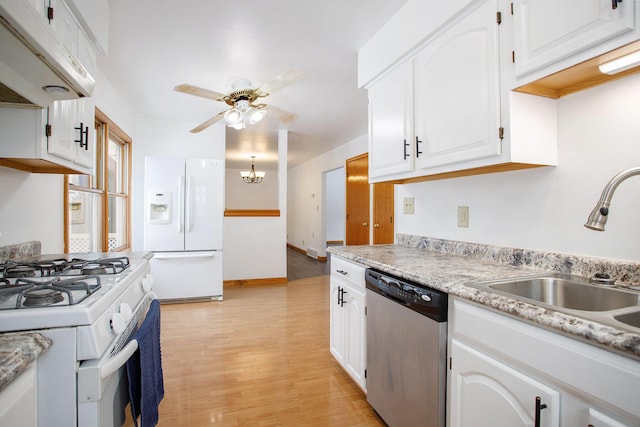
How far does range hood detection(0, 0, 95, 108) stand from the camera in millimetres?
870

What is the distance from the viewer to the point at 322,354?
Result: 2566 mm

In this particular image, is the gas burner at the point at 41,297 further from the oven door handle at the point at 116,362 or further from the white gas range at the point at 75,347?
the oven door handle at the point at 116,362

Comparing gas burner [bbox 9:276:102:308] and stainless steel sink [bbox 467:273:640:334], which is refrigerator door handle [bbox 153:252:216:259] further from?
stainless steel sink [bbox 467:273:640:334]

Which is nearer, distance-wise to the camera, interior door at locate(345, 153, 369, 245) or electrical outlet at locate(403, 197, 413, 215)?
electrical outlet at locate(403, 197, 413, 215)

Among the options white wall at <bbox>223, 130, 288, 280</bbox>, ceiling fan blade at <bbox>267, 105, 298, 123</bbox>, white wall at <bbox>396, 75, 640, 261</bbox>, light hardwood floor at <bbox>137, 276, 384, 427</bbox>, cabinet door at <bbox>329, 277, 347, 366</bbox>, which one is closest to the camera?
white wall at <bbox>396, 75, 640, 261</bbox>

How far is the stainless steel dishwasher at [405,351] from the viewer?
1248 mm

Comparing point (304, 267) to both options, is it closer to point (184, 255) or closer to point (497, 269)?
point (184, 255)

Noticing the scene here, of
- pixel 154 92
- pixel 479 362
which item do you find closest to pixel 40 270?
pixel 479 362

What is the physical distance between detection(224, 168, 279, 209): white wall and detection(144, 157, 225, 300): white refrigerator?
576cm

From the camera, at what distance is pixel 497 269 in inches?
57.6

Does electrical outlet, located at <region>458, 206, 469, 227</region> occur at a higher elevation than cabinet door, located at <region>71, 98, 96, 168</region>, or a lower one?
lower

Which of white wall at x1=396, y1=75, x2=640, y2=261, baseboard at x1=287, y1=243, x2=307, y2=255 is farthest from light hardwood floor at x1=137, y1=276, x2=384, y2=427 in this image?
baseboard at x1=287, y1=243, x2=307, y2=255

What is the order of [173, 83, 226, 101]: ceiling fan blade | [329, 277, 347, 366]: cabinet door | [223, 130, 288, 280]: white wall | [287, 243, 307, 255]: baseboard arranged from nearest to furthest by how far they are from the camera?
1. [329, 277, 347, 366]: cabinet door
2. [173, 83, 226, 101]: ceiling fan blade
3. [223, 130, 288, 280]: white wall
4. [287, 243, 307, 255]: baseboard

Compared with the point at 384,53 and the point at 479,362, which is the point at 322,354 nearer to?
the point at 479,362
